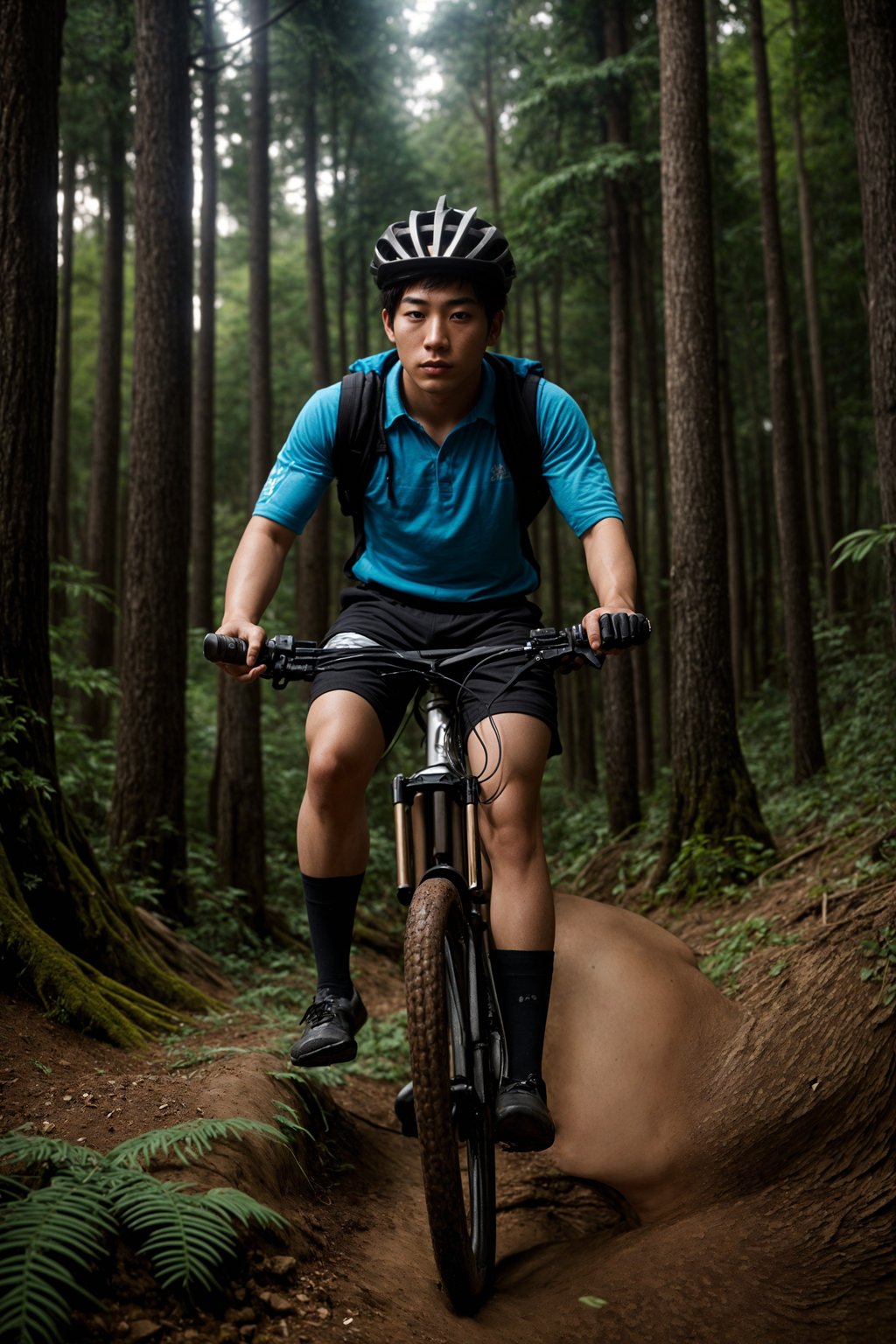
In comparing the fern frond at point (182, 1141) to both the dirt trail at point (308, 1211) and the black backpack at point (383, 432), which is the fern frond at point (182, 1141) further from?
the black backpack at point (383, 432)

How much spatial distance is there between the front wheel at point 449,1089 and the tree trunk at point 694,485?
222 inches

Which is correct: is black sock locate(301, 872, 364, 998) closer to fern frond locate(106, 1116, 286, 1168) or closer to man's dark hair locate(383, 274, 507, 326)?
fern frond locate(106, 1116, 286, 1168)

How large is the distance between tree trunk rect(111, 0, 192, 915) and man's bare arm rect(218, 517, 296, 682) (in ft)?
17.5

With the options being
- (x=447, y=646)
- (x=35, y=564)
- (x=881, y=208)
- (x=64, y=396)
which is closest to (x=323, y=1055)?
(x=447, y=646)

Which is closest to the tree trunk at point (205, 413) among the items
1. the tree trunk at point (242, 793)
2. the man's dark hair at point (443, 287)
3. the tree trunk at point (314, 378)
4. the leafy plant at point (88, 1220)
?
the tree trunk at point (314, 378)

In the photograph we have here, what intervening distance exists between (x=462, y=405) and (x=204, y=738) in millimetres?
11933

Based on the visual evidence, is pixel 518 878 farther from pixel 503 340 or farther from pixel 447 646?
pixel 503 340

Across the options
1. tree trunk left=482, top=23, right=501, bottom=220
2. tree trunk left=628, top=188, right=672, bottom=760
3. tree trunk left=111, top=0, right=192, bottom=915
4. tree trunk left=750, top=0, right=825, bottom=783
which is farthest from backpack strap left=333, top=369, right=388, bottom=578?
tree trunk left=482, top=23, right=501, bottom=220

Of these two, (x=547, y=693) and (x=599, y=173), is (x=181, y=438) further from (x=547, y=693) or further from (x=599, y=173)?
(x=599, y=173)

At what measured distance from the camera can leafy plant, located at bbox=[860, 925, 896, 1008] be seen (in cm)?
399

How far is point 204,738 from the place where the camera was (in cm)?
1491

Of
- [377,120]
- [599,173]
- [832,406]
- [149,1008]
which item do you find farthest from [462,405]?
[832,406]

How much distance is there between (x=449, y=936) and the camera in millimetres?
3037

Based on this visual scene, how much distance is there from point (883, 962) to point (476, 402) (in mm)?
2568
